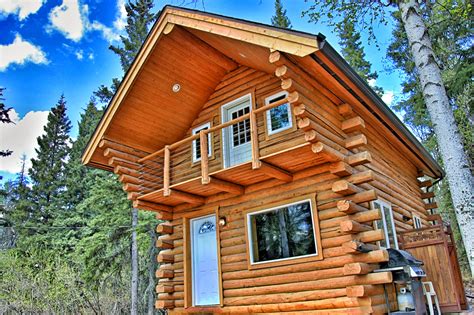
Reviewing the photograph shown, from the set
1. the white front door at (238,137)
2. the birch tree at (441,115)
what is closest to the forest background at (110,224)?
the birch tree at (441,115)

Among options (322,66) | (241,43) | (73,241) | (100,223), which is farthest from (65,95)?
(322,66)

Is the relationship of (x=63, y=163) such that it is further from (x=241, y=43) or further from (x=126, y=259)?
(x=241, y=43)

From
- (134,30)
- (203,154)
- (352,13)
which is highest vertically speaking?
(134,30)

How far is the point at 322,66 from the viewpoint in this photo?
266 inches

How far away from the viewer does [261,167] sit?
23.7 feet

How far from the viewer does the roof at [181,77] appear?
7.70 metres

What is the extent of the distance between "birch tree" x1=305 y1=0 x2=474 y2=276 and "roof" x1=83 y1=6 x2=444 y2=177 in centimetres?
108

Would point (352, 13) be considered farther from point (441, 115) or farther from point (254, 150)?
point (254, 150)

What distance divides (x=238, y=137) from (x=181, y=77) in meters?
2.19

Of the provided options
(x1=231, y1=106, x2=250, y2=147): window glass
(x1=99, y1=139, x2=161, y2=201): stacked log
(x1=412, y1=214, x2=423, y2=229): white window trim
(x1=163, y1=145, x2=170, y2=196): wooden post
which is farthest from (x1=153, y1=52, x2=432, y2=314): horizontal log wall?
(x1=412, y1=214, x2=423, y2=229): white window trim

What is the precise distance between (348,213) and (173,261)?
5048 millimetres

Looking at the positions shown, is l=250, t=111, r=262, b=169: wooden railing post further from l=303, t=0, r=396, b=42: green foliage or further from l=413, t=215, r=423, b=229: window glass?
A: l=413, t=215, r=423, b=229: window glass

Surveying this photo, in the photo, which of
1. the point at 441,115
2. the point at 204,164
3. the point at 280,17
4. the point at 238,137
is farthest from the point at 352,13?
the point at 280,17

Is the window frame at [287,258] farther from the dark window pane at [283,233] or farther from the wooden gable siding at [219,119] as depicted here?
the wooden gable siding at [219,119]
